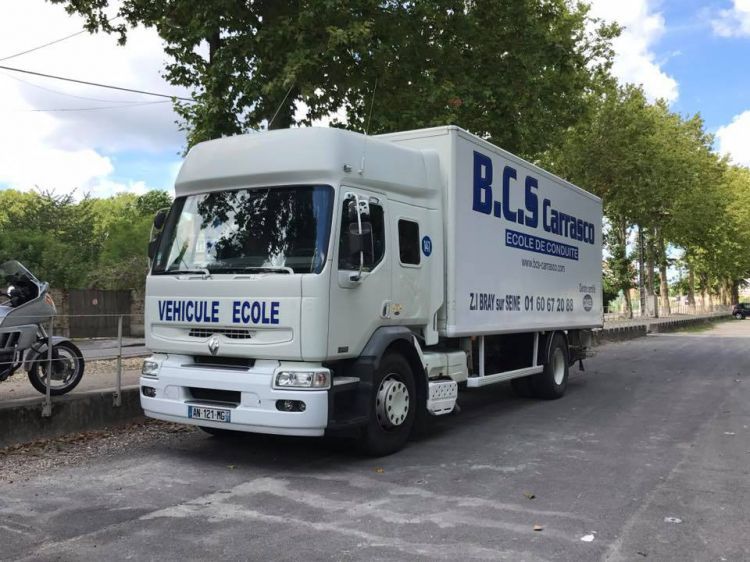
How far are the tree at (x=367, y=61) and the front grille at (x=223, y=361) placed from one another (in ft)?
17.3

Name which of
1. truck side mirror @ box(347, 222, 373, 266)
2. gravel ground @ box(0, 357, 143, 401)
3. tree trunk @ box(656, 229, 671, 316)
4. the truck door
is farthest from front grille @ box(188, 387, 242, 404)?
tree trunk @ box(656, 229, 671, 316)

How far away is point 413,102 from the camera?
12430 mm

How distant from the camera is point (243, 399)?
6.00m

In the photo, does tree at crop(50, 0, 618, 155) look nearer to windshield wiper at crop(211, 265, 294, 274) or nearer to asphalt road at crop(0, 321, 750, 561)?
windshield wiper at crop(211, 265, 294, 274)

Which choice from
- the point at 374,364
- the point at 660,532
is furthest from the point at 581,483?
the point at 374,364

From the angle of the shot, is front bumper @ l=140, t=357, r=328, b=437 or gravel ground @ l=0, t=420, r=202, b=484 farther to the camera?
gravel ground @ l=0, t=420, r=202, b=484

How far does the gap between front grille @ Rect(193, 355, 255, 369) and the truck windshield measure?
831 millimetres

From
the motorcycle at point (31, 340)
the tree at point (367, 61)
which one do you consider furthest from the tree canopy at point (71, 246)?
the motorcycle at point (31, 340)

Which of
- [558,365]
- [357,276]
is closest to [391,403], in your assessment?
[357,276]

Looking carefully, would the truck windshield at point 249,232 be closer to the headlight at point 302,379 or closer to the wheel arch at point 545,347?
the headlight at point 302,379

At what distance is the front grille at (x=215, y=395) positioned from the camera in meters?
6.12

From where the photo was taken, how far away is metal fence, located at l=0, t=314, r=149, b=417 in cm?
717

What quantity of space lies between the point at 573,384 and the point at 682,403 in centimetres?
268

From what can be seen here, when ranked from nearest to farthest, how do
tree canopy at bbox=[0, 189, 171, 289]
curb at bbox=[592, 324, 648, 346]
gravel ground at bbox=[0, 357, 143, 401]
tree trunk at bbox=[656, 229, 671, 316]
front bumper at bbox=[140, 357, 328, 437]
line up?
1. front bumper at bbox=[140, 357, 328, 437]
2. gravel ground at bbox=[0, 357, 143, 401]
3. curb at bbox=[592, 324, 648, 346]
4. tree canopy at bbox=[0, 189, 171, 289]
5. tree trunk at bbox=[656, 229, 671, 316]
